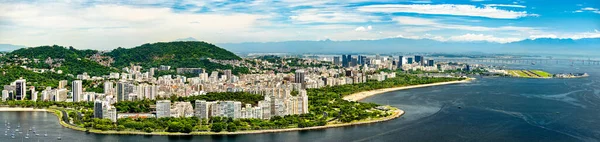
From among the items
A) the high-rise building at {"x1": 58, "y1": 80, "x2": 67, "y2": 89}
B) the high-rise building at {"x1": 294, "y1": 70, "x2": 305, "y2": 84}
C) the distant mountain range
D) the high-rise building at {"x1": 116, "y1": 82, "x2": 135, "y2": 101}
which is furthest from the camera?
the distant mountain range

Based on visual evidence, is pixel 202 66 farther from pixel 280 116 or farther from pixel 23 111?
pixel 280 116

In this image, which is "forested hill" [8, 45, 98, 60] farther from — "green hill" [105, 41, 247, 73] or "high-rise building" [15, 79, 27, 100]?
"high-rise building" [15, 79, 27, 100]

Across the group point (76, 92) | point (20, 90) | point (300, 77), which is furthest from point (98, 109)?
point (300, 77)

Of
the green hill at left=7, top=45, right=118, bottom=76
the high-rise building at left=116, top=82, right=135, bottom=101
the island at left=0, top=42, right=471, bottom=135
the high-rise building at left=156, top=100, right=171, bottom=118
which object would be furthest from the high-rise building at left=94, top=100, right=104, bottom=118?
the green hill at left=7, top=45, right=118, bottom=76

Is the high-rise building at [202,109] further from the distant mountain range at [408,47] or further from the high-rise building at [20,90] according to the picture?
the distant mountain range at [408,47]

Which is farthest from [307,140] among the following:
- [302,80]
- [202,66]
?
[202,66]
